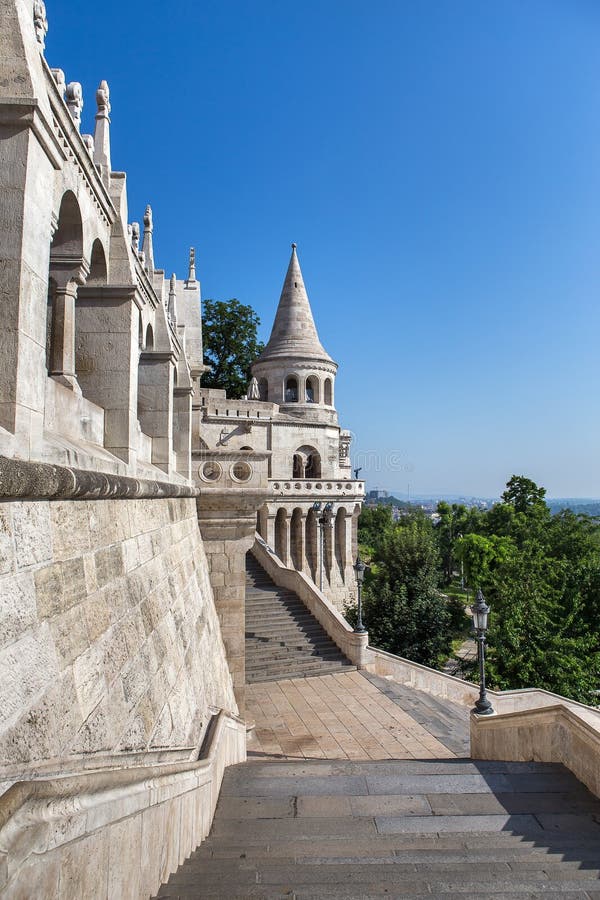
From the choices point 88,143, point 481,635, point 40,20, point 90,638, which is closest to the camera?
point 90,638

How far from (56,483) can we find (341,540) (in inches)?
1114

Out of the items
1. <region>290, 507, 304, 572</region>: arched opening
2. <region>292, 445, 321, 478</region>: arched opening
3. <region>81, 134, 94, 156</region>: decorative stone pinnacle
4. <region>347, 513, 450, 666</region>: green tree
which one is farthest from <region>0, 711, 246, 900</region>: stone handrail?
<region>292, 445, 321, 478</region>: arched opening

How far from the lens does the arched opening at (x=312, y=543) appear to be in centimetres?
2997

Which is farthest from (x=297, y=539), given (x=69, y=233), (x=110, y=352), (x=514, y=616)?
(x=69, y=233)

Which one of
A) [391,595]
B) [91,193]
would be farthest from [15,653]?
[391,595]

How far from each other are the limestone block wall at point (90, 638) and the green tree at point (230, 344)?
1315 inches

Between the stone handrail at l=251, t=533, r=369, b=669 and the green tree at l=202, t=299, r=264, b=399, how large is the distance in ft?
60.0

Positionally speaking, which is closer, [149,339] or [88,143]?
[88,143]

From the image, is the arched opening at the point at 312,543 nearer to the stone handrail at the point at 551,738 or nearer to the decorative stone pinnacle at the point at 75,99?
the stone handrail at the point at 551,738

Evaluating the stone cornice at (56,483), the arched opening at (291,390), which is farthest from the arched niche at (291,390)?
the stone cornice at (56,483)

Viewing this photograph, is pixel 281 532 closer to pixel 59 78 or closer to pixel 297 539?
pixel 297 539

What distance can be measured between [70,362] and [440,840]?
523 centimetres

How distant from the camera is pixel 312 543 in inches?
1185

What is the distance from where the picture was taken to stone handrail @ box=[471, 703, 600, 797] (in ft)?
19.4
